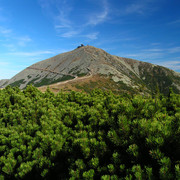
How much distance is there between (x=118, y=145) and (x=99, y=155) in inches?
34.5

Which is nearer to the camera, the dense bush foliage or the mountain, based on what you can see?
the dense bush foliage

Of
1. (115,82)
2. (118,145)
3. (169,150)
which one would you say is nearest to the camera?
(169,150)

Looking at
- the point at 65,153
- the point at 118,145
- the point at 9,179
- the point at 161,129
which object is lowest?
the point at 9,179

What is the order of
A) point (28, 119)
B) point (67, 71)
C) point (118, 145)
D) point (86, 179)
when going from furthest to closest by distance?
point (67, 71) < point (28, 119) < point (118, 145) < point (86, 179)

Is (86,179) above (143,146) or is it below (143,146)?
below

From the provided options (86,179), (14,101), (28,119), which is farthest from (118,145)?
(14,101)

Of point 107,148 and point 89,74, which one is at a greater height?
point 89,74

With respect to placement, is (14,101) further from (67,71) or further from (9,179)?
(67,71)

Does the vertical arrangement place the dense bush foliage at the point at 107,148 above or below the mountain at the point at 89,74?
below

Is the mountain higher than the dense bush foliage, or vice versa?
the mountain

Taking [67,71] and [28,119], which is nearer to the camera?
[28,119]

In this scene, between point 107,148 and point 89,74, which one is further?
point 89,74

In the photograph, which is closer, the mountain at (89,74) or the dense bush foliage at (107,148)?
the dense bush foliage at (107,148)

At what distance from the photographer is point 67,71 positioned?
160 metres
